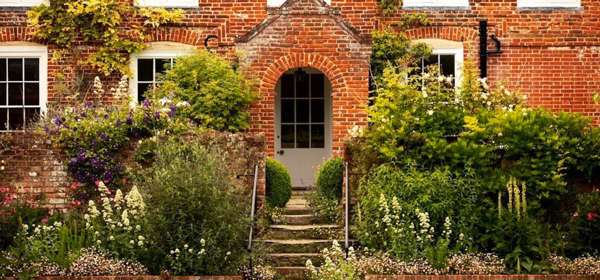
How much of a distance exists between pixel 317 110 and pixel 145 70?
3.58m

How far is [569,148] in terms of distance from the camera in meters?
14.4

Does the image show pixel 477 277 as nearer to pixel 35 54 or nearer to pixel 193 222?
pixel 193 222

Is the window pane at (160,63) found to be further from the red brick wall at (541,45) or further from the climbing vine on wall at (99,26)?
the red brick wall at (541,45)

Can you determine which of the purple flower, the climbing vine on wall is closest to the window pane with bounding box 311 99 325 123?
the climbing vine on wall

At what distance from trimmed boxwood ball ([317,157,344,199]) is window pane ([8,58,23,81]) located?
273 inches

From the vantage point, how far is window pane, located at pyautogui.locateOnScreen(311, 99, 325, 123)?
73.3 feet

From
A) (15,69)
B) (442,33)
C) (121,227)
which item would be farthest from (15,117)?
(442,33)

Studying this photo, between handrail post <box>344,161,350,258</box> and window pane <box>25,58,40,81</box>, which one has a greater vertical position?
window pane <box>25,58,40,81</box>

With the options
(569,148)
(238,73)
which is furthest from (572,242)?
(238,73)

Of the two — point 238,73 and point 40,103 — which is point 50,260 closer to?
point 238,73

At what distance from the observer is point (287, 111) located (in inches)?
880

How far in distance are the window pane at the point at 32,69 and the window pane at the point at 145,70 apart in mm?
1923

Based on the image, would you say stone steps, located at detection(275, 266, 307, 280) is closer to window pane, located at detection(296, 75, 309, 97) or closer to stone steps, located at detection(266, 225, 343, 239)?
stone steps, located at detection(266, 225, 343, 239)

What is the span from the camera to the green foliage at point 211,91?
18.5 metres
